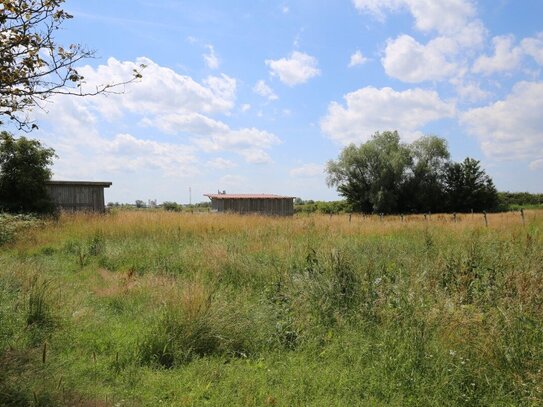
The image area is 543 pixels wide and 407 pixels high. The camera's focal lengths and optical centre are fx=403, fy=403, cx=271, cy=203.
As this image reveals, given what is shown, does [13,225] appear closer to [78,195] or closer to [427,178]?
[78,195]

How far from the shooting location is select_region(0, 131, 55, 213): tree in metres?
17.7

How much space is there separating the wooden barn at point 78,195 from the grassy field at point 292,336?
13075 mm

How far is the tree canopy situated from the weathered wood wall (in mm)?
17030

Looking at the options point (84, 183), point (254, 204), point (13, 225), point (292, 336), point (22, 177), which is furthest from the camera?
point (254, 204)

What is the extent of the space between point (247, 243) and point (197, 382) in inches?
279

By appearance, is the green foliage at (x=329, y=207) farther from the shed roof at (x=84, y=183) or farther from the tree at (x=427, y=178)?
the shed roof at (x=84, y=183)

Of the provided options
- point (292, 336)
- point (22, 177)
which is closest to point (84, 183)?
→ point (22, 177)

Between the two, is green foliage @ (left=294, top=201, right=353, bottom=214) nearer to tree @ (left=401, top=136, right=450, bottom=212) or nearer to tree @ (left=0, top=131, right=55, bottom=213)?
tree @ (left=401, top=136, right=450, bottom=212)

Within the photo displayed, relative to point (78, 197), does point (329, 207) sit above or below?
below

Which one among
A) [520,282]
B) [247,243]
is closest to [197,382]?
[520,282]

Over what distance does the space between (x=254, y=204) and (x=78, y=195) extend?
1181 centimetres

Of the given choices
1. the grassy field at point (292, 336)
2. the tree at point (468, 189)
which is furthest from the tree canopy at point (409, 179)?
the grassy field at point (292, 336)

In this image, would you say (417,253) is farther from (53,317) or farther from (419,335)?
(53,317)

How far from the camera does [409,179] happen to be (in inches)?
1769
